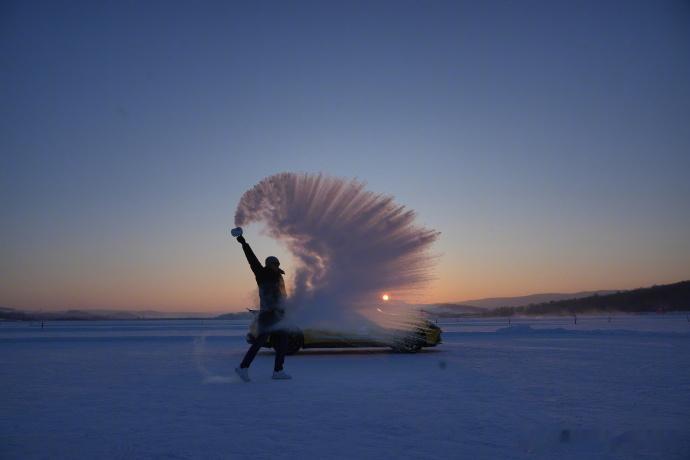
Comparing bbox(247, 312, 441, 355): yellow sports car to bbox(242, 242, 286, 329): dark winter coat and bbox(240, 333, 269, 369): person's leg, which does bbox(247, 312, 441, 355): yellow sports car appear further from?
bbox(242, 242, 286, 329): dark winter coat

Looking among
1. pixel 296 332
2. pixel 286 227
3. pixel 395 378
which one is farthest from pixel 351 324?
pixel 395 378

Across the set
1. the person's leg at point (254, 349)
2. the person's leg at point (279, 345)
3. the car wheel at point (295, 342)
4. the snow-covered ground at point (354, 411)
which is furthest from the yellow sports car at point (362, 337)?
the person's leg at point (254, 349)

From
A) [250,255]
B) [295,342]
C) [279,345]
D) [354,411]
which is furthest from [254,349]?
[295,342]

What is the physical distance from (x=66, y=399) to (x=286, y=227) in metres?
5.94

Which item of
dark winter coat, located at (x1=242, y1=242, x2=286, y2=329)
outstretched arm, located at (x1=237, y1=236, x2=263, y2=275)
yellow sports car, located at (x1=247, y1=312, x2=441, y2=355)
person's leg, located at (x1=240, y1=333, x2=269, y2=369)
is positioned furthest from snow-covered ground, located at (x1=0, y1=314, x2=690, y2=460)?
yellow sports car, located at (x1=247, y1=312, x2=441, y2=355)

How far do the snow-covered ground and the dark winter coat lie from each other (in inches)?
40.9

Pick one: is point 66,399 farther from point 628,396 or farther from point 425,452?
point 628,396

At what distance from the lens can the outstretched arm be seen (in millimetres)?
9242

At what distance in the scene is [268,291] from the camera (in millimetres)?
9180

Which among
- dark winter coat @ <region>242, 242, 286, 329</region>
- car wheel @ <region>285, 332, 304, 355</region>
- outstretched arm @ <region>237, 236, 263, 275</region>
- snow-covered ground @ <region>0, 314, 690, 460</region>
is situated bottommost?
snow-covered ground @ <region>0, 314, 690, 460</region>

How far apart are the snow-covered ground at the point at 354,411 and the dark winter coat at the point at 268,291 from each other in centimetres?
104

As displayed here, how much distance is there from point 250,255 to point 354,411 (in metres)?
3.71

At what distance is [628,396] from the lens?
723 cm

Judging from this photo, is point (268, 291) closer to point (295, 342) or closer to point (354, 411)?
point (354, 411)
